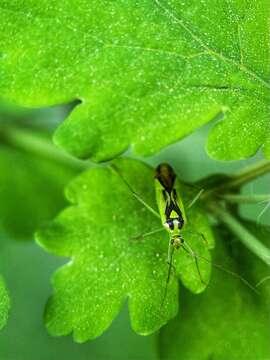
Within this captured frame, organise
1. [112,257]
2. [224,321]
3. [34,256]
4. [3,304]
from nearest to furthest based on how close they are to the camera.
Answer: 1. [3,304]
2. [112,257]
3. [224,321]
4. [34,256]

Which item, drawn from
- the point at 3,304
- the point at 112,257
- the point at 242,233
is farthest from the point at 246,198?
the point at 3,304

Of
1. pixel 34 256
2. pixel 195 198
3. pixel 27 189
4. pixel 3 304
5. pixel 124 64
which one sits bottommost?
pixel 34 256

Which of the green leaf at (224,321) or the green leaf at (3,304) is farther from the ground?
the green leaf at (3,304)

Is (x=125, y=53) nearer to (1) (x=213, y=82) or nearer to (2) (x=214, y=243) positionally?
(1) (x=213, y=82)

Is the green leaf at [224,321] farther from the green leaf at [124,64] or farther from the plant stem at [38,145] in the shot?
the plant stem at [38,145]

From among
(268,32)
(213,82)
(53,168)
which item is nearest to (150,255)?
(213,82)

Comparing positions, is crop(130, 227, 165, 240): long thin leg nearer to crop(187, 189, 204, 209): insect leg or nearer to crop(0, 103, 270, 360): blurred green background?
crop(187, 189, 204, 209): insect leg

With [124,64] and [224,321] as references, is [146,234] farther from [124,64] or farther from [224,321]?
[124,64]

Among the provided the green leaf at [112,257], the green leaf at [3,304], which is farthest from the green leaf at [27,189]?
the green leaf at [3,304]
